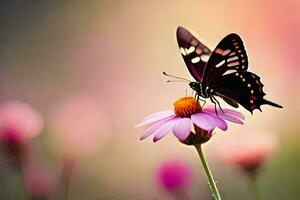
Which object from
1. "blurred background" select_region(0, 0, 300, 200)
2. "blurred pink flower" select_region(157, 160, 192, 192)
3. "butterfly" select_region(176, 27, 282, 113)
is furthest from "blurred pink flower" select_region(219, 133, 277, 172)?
"blurred background" select_region(0, 0, 300, 200)

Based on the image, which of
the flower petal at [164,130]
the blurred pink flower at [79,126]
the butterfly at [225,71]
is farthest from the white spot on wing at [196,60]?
the blurred pink flower at [79,126]

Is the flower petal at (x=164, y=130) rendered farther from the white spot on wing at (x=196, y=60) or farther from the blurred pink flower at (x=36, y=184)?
the blurred pink flower at (x=36, y=184)

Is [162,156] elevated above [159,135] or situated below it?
below

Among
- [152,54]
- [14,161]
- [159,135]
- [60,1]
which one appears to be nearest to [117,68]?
[152,54]

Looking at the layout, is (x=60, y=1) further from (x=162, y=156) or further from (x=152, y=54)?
(x=162, y=156)

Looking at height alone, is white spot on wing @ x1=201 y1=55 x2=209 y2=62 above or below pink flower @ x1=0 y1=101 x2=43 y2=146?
above

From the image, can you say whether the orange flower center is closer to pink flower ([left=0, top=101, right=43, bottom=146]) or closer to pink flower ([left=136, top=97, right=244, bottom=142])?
pink flower ([left=136, top=97, right=244, bottom=142])

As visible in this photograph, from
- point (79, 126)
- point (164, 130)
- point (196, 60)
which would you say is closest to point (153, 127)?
point (164, 130)
